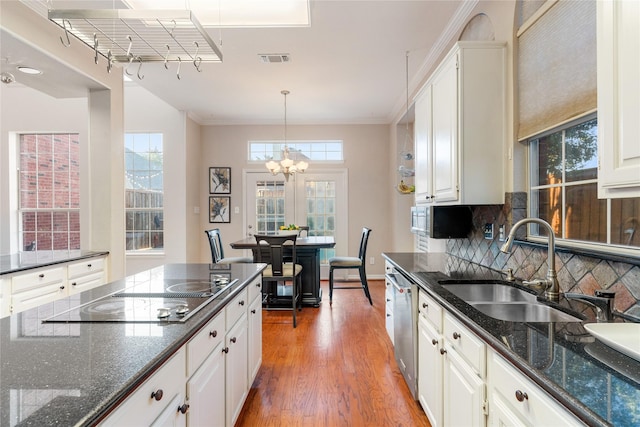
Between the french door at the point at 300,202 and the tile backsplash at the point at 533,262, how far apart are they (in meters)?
2.97

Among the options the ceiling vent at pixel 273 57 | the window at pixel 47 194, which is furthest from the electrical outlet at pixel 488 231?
the window at pixel 47 194

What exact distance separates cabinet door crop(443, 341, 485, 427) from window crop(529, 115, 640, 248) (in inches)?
32.5

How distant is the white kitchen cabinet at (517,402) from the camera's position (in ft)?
2.58

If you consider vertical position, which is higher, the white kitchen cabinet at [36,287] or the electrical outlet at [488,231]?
the electrical outlet at [488,231]

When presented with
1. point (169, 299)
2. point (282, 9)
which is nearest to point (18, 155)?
point (282, 9)

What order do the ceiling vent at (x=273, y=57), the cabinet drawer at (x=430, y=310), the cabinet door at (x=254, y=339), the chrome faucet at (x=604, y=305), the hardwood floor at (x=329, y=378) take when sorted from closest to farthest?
the chrome faucet at (x=604, y=305) < the cabinet drawer at (x=430, y=310) < the hardwood floor at (x=329, y=378) < the cabinet door at (x=254, y=339) < the ceiling vent at (x=273, y=57)

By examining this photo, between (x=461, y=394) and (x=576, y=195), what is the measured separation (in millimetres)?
1141

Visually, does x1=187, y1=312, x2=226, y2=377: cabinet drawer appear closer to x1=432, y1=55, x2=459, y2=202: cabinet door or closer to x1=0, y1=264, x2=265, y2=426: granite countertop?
x1=0, y1=264, x2=265, y2=426: granite countertop

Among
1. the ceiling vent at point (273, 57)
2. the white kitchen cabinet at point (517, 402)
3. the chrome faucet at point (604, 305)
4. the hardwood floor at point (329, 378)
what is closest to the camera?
the white kitchen cabinet at point (517, 402)

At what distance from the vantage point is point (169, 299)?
150cm

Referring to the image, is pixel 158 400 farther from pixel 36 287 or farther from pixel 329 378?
pixel 36 287

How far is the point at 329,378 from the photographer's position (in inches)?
97.5

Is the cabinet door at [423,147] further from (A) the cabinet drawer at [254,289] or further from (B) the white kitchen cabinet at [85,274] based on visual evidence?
(B) the white kitchen cabinet at [85,274]

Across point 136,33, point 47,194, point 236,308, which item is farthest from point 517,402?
point 47,194
